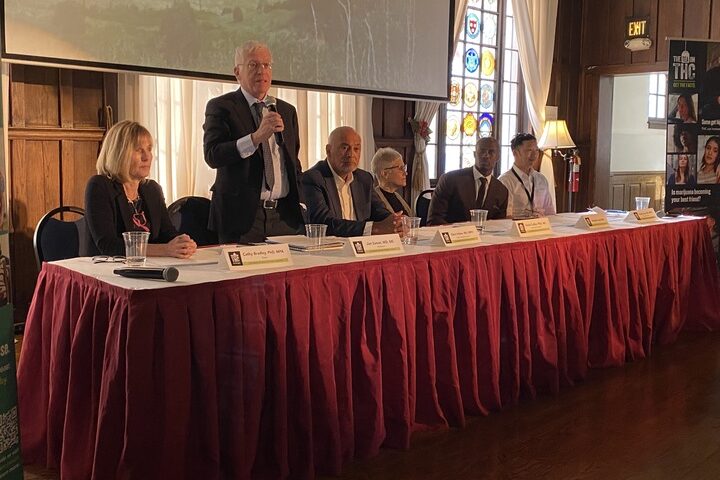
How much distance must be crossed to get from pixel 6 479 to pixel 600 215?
10.1 ft

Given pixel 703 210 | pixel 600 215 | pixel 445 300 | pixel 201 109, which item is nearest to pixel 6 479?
pixel 445 300

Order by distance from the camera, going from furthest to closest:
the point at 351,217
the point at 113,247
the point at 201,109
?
the point at 201,109, the point at 351,217, the point at 113,247

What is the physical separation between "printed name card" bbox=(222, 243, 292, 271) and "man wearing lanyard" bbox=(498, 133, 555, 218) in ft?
7.34

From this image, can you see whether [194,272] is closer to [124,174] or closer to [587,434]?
[124,174]

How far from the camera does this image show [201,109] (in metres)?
4.99

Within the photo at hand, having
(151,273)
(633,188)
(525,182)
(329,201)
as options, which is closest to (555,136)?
(633,188)

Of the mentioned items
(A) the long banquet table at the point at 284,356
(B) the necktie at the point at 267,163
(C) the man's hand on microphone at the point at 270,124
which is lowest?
(A) the long banquet table at the point at 284,356

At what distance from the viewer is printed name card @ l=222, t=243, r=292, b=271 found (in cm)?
237

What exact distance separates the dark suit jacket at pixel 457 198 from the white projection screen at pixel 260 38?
157 centimetres

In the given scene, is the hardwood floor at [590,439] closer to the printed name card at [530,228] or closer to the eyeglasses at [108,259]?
the printed name card at [530,228]

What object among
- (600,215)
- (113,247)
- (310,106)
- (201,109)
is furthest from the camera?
(310,106)

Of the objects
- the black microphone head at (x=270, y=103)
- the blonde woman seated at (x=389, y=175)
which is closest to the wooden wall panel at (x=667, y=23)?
the blonde woman seated at (x=389, y=175)

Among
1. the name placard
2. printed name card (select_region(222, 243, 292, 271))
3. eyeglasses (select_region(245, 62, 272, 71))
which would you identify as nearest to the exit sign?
the name placard

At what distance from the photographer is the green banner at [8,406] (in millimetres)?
1498
